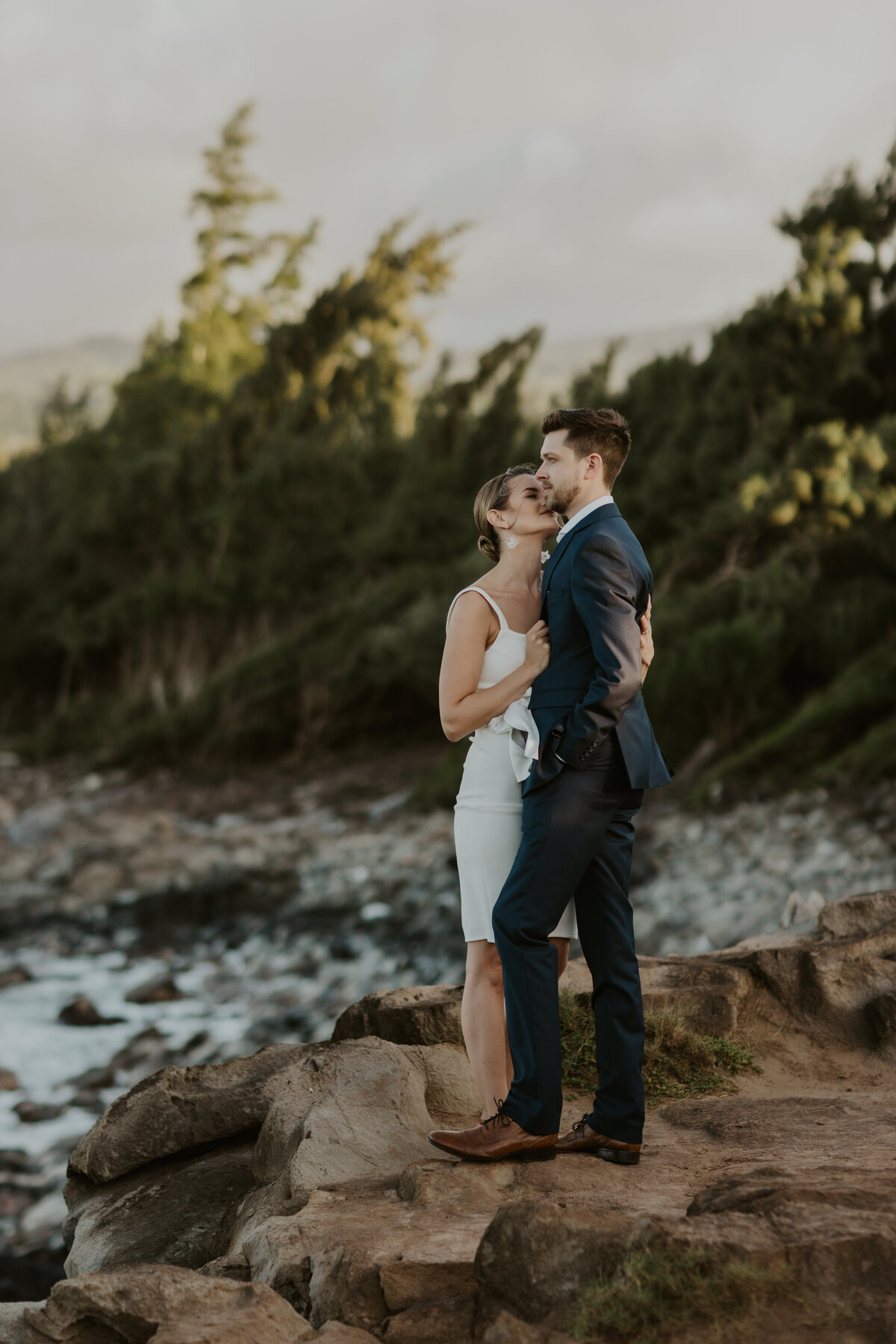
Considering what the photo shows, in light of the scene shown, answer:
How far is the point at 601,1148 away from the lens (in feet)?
11.0

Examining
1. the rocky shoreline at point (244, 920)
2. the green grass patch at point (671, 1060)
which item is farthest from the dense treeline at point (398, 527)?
the green grass patch at point (671, 1060)

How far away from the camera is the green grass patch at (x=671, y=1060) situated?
4.23m

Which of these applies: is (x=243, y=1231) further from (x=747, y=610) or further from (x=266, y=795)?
(x=266, y=795)

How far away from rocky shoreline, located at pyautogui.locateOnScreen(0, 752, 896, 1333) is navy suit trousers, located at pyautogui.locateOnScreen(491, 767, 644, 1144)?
2.03 m

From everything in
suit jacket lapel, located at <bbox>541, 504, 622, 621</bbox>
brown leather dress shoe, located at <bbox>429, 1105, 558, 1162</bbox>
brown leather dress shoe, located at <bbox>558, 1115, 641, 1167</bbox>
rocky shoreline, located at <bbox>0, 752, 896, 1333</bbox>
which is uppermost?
suit jacket lapel, located at <bbox>541, 504, 622, 621</bbox>

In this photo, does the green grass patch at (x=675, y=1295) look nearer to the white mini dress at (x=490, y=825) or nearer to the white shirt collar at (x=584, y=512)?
the white mini dress at (x=490, y=825)

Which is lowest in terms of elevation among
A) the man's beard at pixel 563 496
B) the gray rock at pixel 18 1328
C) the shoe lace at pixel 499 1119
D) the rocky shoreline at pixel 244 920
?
the rocky shoreline at pixel 244 920

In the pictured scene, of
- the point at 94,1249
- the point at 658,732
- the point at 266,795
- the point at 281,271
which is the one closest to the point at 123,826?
the point at 266,795

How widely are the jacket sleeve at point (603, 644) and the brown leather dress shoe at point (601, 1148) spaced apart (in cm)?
114

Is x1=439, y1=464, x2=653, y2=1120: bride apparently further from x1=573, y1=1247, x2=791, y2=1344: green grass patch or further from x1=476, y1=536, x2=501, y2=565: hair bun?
x1=573, y1=1247, x2=791, y2=1344: green grass patch

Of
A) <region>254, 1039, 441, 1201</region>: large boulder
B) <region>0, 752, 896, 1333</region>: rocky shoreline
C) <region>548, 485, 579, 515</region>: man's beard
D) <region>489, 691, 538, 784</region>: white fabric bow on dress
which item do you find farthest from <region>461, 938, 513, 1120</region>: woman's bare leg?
<region>0, 752, 896, 1333</region>: rocky shoreline

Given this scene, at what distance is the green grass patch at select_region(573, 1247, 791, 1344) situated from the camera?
230cm

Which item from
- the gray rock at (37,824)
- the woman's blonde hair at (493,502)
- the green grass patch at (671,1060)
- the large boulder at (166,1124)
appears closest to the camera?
the woman's blonde hair at (493,502)

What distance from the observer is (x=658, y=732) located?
13.2m
